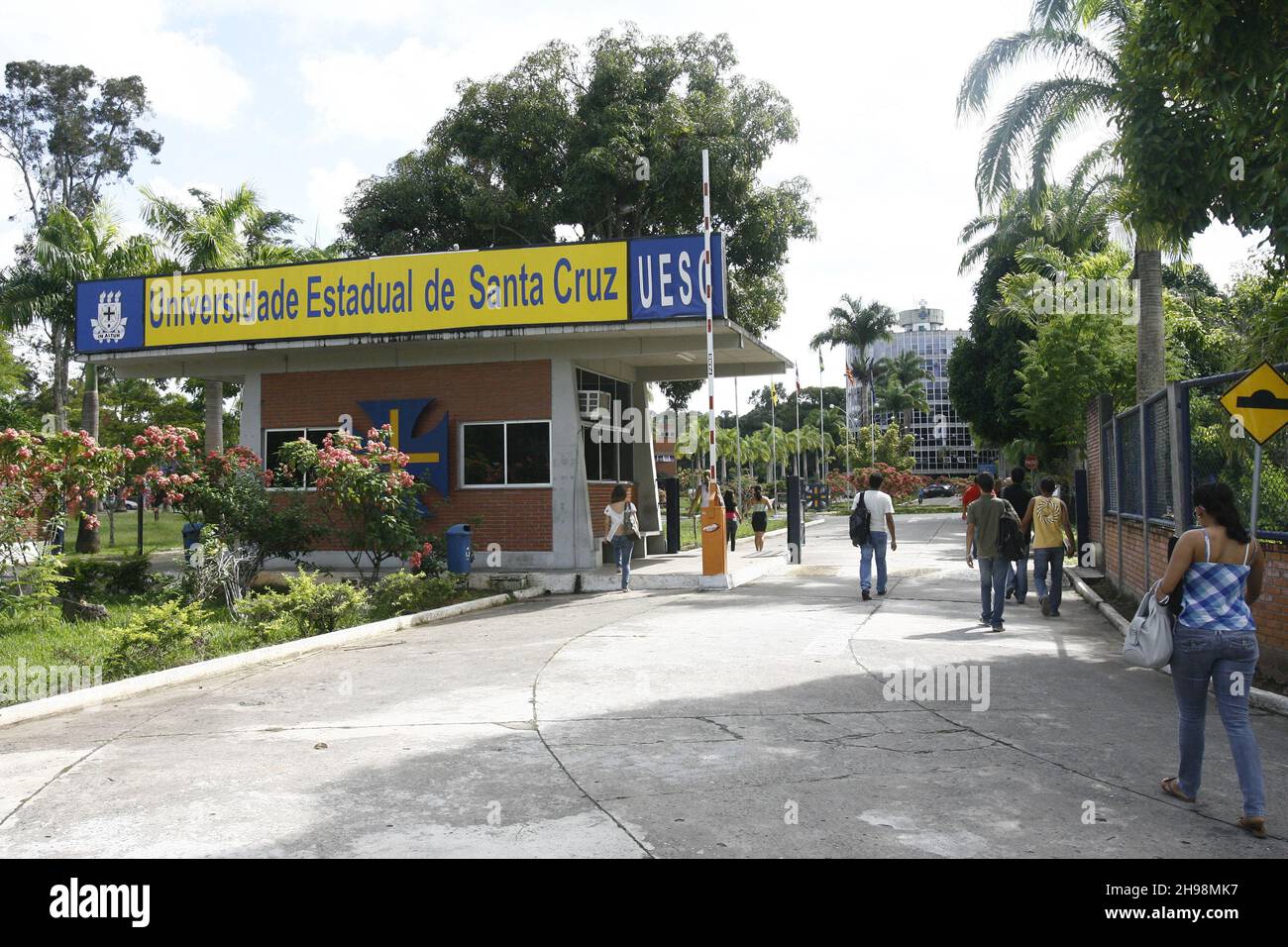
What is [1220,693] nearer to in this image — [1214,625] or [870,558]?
[1214,625]

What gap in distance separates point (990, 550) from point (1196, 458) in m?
2.64

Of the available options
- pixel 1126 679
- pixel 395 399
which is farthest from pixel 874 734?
pixel 395 399

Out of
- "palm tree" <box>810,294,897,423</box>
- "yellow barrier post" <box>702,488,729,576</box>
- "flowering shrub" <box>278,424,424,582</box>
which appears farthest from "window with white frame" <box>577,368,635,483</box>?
"palm tree" <box>810,294,897,423</box>

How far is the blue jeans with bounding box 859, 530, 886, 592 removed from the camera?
15.0 m

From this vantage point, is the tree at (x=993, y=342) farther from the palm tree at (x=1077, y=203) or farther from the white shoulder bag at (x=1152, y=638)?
the white shoulder bag at (x=1152, y=638)

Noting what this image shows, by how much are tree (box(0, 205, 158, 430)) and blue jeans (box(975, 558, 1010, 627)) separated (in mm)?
23938

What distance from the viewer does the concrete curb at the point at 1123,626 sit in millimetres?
7957

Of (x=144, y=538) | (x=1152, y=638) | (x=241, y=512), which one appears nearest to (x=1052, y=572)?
(x=1152, y=638)

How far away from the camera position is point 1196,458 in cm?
1059

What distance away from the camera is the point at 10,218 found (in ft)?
140

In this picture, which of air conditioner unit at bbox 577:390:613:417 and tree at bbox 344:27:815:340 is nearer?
air conditioner unit at bbox 577:390:613:417

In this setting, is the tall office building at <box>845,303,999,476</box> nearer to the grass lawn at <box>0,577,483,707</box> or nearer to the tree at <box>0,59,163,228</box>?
the tree at <box>0,59,163,228</box>

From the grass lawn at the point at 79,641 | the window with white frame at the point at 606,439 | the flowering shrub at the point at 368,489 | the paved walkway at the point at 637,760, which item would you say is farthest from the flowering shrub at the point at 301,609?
the window with white frame at the point at 606,439

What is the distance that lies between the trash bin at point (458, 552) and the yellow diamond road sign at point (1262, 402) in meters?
12.1
